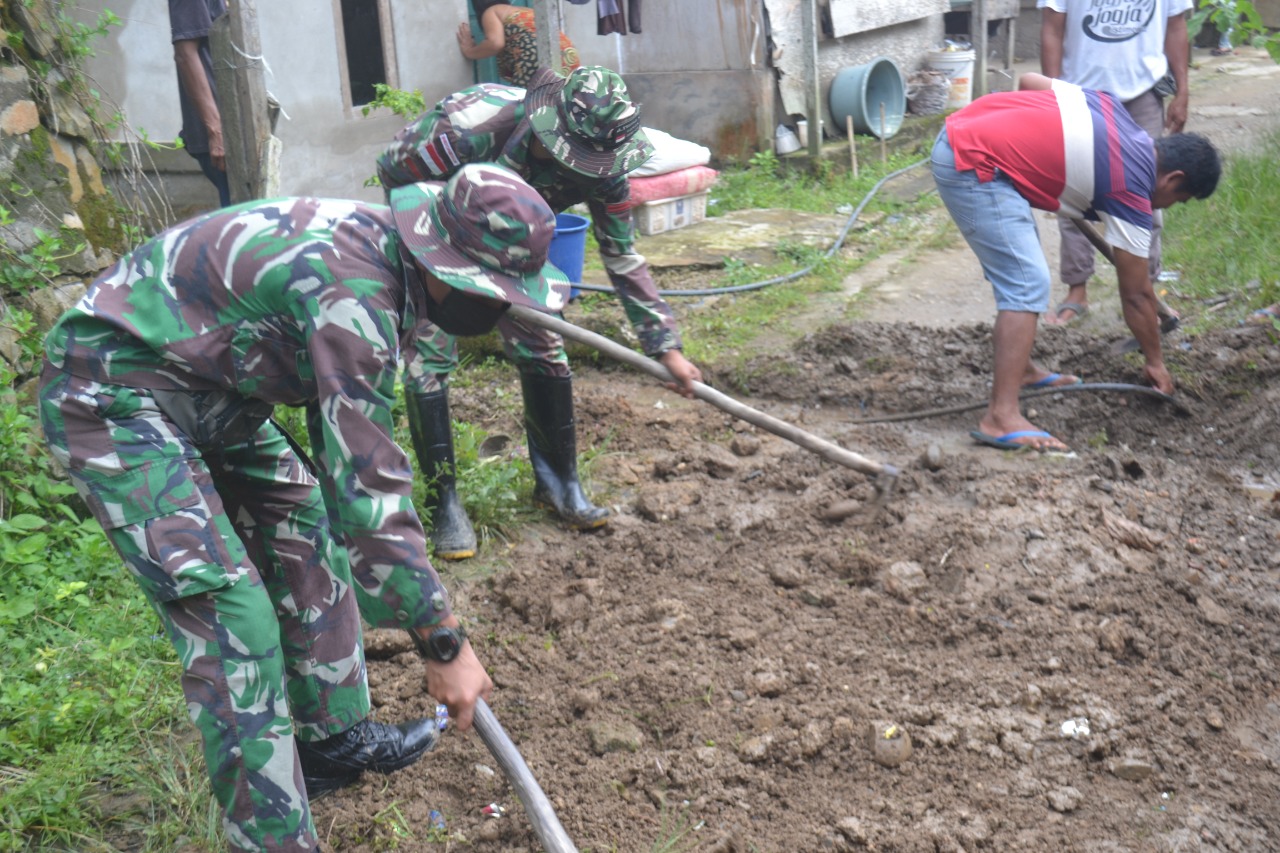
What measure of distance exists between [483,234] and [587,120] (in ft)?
4.77

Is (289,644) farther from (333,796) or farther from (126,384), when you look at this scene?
(126,384)

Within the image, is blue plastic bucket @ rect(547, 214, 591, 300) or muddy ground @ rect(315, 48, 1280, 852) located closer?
muddy ground @ rect(315, 48, 1280, 852)

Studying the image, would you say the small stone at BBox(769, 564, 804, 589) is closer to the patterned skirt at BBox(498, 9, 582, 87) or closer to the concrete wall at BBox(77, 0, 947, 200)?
the concrete wall at BBox(77, 0, 947, 200)

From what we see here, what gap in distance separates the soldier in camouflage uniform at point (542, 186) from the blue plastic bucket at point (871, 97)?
6567 mm

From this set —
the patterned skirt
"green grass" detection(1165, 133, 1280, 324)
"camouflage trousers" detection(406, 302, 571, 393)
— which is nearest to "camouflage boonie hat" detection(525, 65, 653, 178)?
"camouflage trousers" detection(406, 302, 571, 393)

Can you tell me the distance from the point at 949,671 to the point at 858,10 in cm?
862

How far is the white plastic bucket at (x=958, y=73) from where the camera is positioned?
37.4 ft

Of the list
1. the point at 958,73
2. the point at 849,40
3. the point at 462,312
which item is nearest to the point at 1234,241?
the point at 849,40

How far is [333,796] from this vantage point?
2857 mm

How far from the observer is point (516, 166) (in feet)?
12.2

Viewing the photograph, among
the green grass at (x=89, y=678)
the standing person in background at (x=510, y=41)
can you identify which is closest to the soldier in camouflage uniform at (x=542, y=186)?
the green grass at (x=89, y=678)

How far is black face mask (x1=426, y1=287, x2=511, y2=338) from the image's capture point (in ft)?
7.42

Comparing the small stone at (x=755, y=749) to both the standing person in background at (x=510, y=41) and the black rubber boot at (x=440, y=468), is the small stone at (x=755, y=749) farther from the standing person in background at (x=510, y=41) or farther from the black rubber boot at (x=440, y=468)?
the standing person in background at (x=510, y=41)

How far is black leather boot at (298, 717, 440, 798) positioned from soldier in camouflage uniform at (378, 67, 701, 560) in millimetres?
1105
